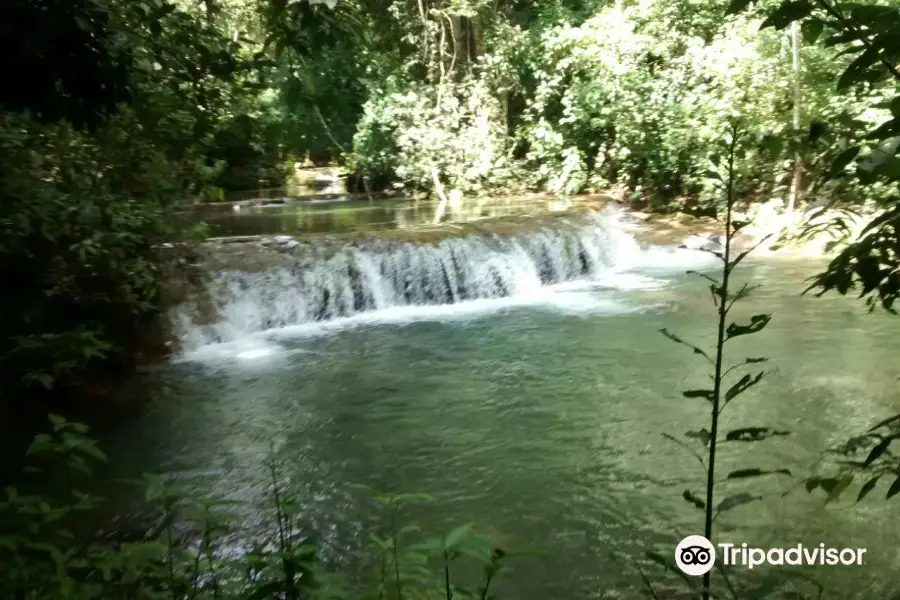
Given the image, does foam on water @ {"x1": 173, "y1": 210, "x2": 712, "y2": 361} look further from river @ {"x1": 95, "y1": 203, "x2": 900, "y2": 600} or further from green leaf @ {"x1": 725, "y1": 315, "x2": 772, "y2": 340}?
green leaf @ {"x1": 725, "y1": 315, "x2": 772, "y2": 340}

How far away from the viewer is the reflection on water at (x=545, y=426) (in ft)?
11.7

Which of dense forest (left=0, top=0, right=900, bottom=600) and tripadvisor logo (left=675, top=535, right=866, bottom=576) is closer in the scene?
dense forest (left=0, top=0, right=900, bottom=600)

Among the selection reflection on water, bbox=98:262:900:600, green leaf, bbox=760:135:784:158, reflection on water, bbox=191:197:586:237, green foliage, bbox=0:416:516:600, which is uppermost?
green leaf, bbox=760:135:784:158

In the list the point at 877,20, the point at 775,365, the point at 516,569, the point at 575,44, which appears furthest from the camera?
the point at 575,44

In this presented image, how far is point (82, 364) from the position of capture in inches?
196

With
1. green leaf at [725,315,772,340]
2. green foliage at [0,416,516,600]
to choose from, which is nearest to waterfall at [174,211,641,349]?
green foliage at [0,416,516,600]

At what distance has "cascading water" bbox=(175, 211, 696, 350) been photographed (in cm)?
814

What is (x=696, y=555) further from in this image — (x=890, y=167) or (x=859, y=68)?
(x=859, y=68)

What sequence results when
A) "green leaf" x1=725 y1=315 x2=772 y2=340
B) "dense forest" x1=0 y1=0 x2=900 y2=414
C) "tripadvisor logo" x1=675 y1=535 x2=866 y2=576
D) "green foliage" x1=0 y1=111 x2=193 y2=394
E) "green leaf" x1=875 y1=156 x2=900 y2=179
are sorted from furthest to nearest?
"green foliage" x1=0 y1=111 x2=193 y2=394, "tripadvisor logo" x1=675 y1=535 x2=866 y2=576, "dense forest" x1=0 y1=0 x2=900 y2=414, "green leaf" x1=725 y1=315 x2=772 y2=340, "green leaf" x1=875 y1=156 x2=900 y2=179

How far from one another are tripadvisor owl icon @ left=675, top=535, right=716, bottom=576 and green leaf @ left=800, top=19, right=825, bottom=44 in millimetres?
1178

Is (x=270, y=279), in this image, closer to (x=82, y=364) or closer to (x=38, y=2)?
(x=82, y=364)

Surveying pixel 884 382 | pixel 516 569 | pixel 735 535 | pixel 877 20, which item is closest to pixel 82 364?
pixel 516 569

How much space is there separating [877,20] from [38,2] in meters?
1.92

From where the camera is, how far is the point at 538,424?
5.14 m
